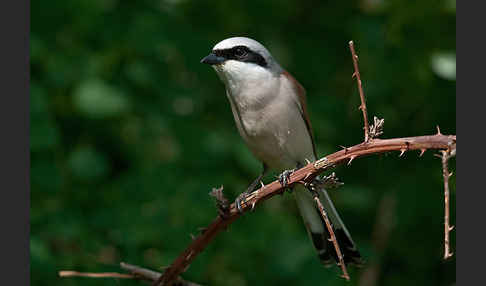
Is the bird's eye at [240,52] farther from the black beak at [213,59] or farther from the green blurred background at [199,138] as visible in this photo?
the green blurred background at [199,138]

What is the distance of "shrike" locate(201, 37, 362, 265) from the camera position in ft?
10.7

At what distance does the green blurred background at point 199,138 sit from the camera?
3.38m

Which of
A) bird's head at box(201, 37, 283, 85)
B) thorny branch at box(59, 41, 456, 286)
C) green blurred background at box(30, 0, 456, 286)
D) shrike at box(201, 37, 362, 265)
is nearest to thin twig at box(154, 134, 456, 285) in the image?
thorny branch at box(59, 41, 456, 286)

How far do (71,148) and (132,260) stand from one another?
51.7 inches

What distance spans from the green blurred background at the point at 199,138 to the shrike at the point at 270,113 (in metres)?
0.26

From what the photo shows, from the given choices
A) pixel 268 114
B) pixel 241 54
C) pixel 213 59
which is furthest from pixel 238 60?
pixel 268 114

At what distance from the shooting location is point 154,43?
385 centimetres

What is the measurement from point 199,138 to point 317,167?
1.92m

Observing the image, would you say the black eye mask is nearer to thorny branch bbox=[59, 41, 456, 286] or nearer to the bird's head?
the bird's head

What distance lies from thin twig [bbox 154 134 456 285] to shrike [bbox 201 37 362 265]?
1.03 metres

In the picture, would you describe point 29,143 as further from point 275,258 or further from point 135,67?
point 275,258

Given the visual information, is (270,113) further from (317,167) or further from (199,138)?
(317,167)

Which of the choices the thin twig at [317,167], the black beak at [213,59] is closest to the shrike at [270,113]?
the black beak at [213,59]

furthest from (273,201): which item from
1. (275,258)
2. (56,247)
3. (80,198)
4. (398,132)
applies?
(56,247)
